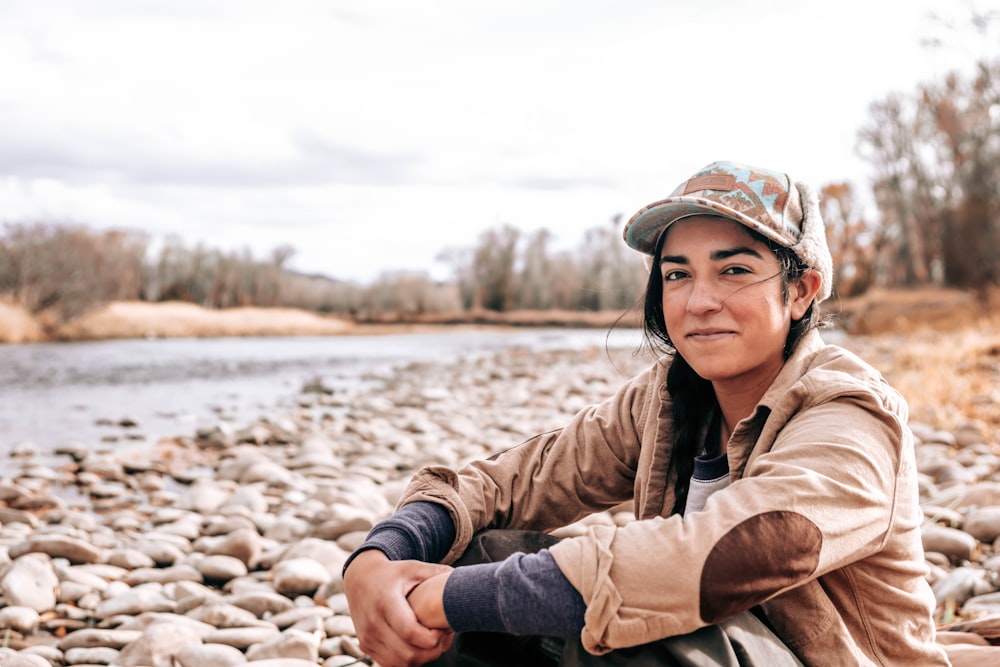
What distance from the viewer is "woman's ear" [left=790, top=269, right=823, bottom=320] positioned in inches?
67.0

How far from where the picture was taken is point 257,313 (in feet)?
95.9

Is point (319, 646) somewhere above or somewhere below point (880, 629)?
below

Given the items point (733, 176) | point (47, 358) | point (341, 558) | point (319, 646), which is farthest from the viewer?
point (47, 358)

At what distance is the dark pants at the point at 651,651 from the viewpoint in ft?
4.17

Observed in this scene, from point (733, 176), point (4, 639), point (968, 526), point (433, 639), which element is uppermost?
point (733, 176)

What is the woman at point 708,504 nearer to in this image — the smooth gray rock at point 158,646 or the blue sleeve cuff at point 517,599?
the blue sleeve cuff at point 517,599

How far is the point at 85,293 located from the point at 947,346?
17976 millimetres

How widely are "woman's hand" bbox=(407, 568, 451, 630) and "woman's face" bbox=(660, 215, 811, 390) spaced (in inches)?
26.0

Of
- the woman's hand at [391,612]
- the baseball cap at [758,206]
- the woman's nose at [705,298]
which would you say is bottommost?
the woman's hand at [391,612]

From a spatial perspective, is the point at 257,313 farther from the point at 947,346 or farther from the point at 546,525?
the point at 546,525

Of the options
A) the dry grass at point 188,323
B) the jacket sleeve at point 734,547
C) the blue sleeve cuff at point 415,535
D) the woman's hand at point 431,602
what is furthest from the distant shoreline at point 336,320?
the woman's hand at point 431,602

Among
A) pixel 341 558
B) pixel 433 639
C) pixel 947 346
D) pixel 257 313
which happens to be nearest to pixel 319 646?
pixel 341 558

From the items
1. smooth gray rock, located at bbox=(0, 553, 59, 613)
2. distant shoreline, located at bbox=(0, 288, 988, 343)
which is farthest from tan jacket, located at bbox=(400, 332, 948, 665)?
distant shoreline, located at bbox=(0, 288, 988, 343)

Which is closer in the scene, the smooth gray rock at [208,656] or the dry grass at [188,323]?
the smooth gray rock at [208,656]
